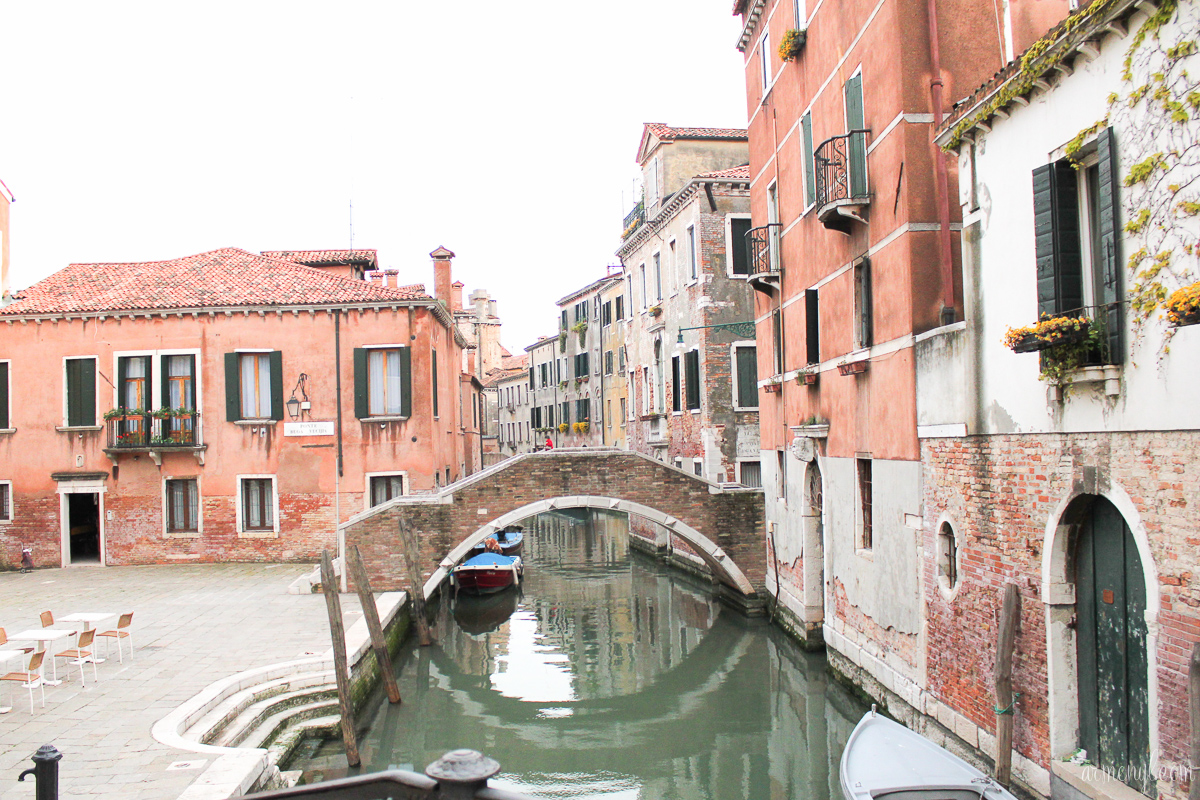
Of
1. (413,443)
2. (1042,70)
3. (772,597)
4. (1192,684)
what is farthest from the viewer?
(413,443)

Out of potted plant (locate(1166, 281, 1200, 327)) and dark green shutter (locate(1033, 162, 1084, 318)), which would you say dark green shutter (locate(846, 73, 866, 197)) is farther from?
potted plant (locate(1166, 281, 1200, 327))

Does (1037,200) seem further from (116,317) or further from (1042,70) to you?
(116,317)

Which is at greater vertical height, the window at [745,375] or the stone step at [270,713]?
the window at [745,375]

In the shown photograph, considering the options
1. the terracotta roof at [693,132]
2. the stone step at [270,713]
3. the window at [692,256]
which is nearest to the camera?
the stone step at [270,713]

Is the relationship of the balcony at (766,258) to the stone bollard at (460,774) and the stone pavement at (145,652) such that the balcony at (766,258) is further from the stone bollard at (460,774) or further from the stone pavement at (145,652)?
the stone bollard at (460,774)

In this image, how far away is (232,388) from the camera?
1634 cm

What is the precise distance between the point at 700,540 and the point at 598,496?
177cm

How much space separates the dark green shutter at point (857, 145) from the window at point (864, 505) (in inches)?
111

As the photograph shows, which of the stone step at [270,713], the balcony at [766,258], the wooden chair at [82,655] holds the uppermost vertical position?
the balcony at [766,258]

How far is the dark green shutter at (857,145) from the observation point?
8.89 m

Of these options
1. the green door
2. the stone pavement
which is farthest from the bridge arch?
the green door

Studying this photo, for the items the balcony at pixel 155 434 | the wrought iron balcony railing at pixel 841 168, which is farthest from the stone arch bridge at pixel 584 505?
the wrought iron balcony railing at pixel 841 168

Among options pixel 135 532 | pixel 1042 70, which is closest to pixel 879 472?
pixel 1042 70

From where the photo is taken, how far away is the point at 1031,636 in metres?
6.10
